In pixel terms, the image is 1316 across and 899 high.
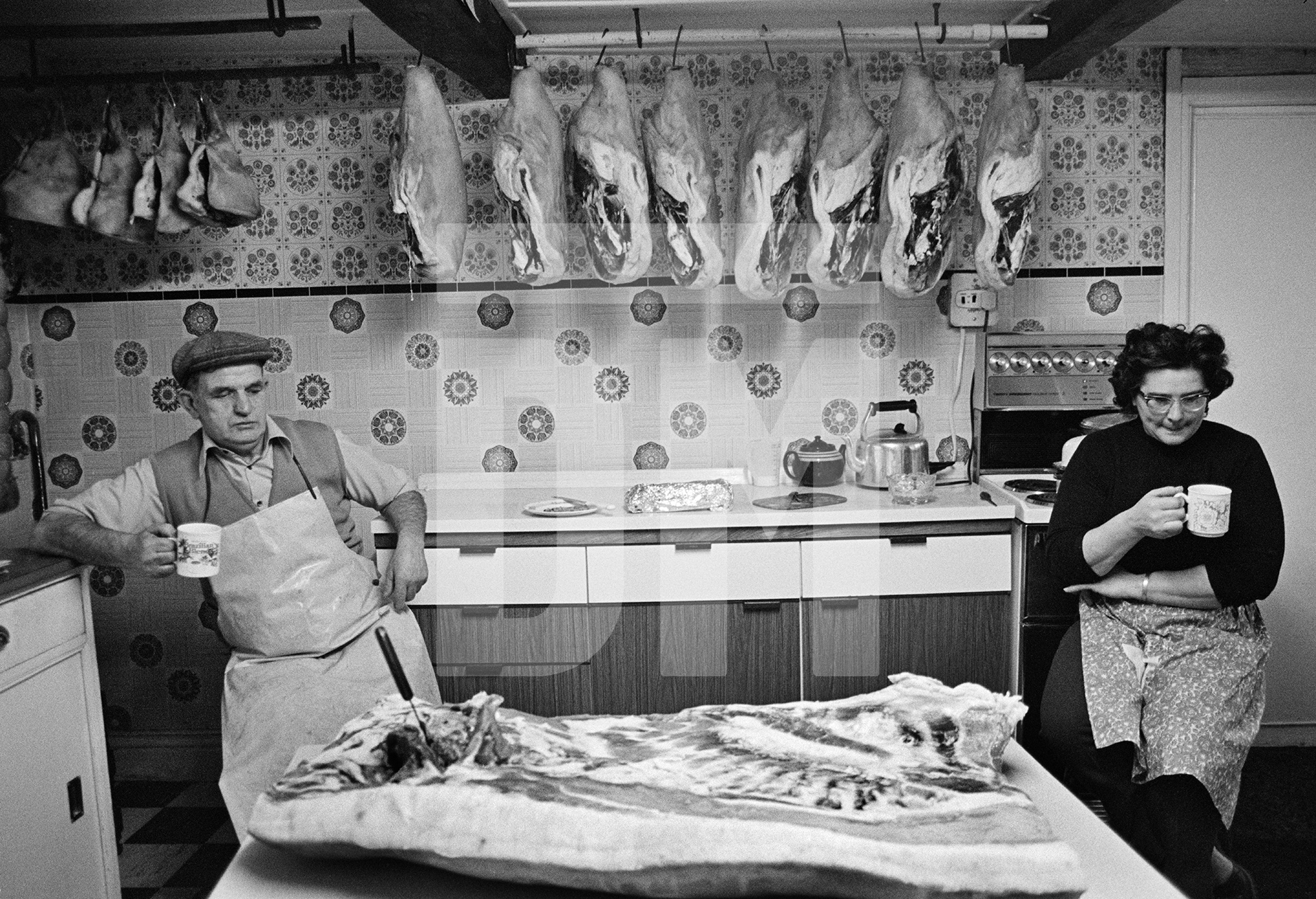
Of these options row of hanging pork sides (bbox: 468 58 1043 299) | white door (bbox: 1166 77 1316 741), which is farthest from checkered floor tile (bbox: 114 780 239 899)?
white door (bbox: 1166 77 1316 741)

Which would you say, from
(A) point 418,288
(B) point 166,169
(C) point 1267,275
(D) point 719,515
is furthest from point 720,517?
(C) point 1267,275

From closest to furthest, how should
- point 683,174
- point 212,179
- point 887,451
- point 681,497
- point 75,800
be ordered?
point 75,800
point 212,179
point 683,174
point 681,497
point 887,451

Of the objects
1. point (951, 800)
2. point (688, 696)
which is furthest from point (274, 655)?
point (951, 800)

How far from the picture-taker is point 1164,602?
2506 millimetres

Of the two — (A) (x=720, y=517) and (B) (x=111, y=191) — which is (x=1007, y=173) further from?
(B) (x=111, y=191)

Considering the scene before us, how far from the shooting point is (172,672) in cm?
397

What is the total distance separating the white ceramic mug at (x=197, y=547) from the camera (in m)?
2.11

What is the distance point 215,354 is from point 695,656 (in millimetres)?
1604

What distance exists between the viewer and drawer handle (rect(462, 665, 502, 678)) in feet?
10.9

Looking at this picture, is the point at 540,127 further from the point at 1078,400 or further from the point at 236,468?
the point at 1078,400

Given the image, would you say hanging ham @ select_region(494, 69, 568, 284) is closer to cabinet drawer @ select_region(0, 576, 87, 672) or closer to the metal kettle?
the metal kettle

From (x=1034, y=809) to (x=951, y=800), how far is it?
3.8 inches

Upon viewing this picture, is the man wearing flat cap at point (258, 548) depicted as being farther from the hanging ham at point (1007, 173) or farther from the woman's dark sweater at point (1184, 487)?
the hanging ham at point (1007, 173)

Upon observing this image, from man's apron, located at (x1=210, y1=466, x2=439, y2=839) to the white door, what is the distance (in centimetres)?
290
